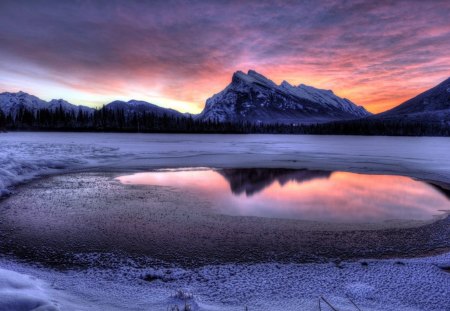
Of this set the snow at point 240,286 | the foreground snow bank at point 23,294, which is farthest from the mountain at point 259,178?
the foreground snow bank at point 23,294

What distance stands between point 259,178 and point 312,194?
4.98m

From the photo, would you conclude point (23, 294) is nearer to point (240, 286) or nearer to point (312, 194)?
point (240, 286)

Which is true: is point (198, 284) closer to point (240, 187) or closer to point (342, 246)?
point (342, 246)

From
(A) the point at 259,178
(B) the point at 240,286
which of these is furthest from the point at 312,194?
(B) the point at 240,286

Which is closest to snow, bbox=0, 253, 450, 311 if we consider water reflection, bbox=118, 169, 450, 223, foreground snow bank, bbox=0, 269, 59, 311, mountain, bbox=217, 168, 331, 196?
foreground snow bank, bbox=0, 269, 59, 311

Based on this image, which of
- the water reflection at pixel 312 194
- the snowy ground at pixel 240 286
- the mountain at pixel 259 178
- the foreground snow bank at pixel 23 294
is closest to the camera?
the foreground snow bank at pixel 23 294

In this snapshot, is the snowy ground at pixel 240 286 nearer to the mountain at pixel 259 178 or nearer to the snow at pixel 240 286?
the snow at pixel 240 286

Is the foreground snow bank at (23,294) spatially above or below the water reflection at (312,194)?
above

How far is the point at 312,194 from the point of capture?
13.7 metres

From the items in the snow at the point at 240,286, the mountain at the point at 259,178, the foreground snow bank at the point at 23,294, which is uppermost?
the foreground snow bank at the point at 23,294

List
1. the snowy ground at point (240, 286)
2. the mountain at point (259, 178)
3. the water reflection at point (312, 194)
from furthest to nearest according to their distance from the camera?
the mountain at point (259, 178)
the water reflection at point (312, 194)
the snowy ground at point (240, 286)

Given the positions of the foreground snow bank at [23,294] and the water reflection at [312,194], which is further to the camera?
the water reflection at [312,194]

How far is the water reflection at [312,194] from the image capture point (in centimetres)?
1038

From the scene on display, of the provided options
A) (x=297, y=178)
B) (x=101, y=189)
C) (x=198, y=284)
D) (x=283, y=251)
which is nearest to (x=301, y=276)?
(x=283, y=251)
